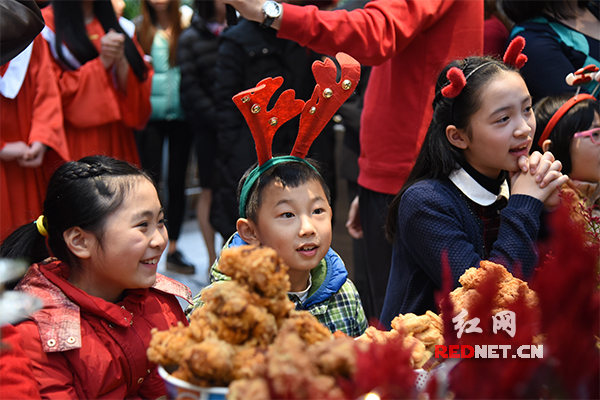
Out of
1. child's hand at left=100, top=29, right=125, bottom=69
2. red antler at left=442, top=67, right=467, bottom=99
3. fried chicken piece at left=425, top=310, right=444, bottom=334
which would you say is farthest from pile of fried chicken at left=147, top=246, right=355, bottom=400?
child's hand at left=100, top=29, right=125, bottom=69

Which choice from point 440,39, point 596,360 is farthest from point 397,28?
point 596,360

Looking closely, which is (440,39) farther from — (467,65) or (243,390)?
(243,390)

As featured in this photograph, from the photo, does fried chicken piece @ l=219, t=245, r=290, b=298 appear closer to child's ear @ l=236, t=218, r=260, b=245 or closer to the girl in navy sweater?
child's ear @ l=236, t=218, r=260, b=245

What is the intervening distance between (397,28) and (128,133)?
144 cm

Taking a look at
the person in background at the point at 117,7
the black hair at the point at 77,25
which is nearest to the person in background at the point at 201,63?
the person in background at the point at 117,7

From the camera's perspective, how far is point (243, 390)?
0.63 metres

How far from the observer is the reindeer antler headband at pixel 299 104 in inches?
46.4

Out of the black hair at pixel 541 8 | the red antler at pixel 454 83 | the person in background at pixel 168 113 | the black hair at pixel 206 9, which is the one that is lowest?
the person in background at pixel 168 113

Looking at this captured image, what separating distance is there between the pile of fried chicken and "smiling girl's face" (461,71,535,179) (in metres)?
0.88

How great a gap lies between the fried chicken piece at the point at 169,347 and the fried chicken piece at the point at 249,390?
0.37 ft

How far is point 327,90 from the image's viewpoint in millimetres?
1217

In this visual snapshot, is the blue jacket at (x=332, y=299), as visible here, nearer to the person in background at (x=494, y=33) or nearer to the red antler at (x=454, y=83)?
the red antler at (x=454, y=83)

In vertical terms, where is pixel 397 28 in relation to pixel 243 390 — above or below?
above

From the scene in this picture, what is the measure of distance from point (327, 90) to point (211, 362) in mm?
702
